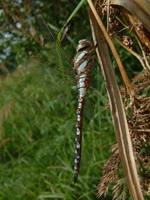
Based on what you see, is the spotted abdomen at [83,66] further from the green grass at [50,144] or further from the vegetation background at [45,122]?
the vegetation background at [45,122]

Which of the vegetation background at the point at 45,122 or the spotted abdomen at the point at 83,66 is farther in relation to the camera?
the vegetation background at the point at 45,122

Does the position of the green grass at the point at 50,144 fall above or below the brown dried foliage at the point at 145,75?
below

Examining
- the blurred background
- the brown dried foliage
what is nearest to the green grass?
the blurred background

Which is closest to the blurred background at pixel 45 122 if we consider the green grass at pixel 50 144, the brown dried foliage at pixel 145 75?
the green grass at pixel 50 144

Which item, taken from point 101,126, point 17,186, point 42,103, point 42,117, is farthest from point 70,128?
point 42,103

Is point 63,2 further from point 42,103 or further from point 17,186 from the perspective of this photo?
point 17,186

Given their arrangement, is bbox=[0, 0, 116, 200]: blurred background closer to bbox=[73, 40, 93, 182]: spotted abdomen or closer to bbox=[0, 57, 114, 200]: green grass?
bbox=[0, 57, 114, 200]: green grass

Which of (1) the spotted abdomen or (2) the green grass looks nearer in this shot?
(1) the spotted abdomen

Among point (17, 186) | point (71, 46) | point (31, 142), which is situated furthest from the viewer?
point (31, 142)
